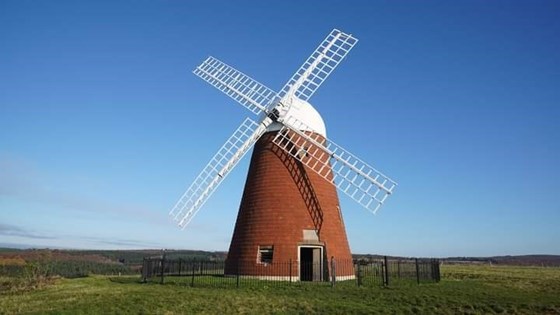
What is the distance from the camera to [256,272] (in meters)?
19.6

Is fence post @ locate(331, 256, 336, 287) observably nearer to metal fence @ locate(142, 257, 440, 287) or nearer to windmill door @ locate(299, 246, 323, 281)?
metal fence @ locate(142, 257, 440, 287)

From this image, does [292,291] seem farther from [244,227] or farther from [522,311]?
[522,311]

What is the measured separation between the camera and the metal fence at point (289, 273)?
62.9ft

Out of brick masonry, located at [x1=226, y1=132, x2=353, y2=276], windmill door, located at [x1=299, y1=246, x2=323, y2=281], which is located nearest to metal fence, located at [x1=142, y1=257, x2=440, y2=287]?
windmill door, located at [x1=299, y1=246, x2=323, y2=281]

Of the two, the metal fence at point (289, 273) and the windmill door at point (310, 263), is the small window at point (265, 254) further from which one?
the windmill door at point (310, 263)

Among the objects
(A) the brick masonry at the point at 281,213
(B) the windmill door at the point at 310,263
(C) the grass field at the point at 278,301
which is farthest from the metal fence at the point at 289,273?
(C) the grass field at the point at 278,301

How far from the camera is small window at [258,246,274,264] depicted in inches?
782

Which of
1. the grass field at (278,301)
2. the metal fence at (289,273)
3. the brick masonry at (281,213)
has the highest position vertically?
the brick masonry at (281,213)

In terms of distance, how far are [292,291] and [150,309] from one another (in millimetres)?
5661

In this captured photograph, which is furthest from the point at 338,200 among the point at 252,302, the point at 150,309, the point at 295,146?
the point at 150,309

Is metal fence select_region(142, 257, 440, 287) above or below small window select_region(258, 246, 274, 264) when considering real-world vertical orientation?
below

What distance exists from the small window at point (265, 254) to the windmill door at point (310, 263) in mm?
1432

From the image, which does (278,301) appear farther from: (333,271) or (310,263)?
(310,263)

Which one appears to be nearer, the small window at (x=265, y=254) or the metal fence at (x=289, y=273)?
the metal fence at (x=289, y=273)
